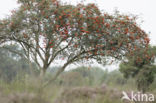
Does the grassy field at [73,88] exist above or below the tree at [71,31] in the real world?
below

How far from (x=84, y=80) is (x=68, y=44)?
283 inches

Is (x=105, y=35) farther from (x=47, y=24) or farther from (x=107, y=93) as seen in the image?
(x=107, y=93)

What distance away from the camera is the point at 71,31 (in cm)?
1145

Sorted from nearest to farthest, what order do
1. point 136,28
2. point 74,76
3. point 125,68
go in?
point 74,76
point 136,28
point 125,68

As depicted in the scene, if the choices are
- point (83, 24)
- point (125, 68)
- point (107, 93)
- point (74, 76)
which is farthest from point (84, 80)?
point (125, 68)

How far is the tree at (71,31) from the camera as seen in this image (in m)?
11.3

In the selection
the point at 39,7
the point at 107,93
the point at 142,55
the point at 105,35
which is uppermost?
the point at 39,7

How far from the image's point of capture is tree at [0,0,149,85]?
11.3 meters

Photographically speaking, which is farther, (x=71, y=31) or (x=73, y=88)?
(x=71, y=31)

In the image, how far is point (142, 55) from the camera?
39.6ft

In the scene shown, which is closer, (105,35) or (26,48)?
(105,35)

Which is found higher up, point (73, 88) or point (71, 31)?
point (71, 31)

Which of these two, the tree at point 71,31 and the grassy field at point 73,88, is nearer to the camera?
the grassy field at point 73,88

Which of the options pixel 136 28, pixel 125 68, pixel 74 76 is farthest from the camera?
pixel 125 68
